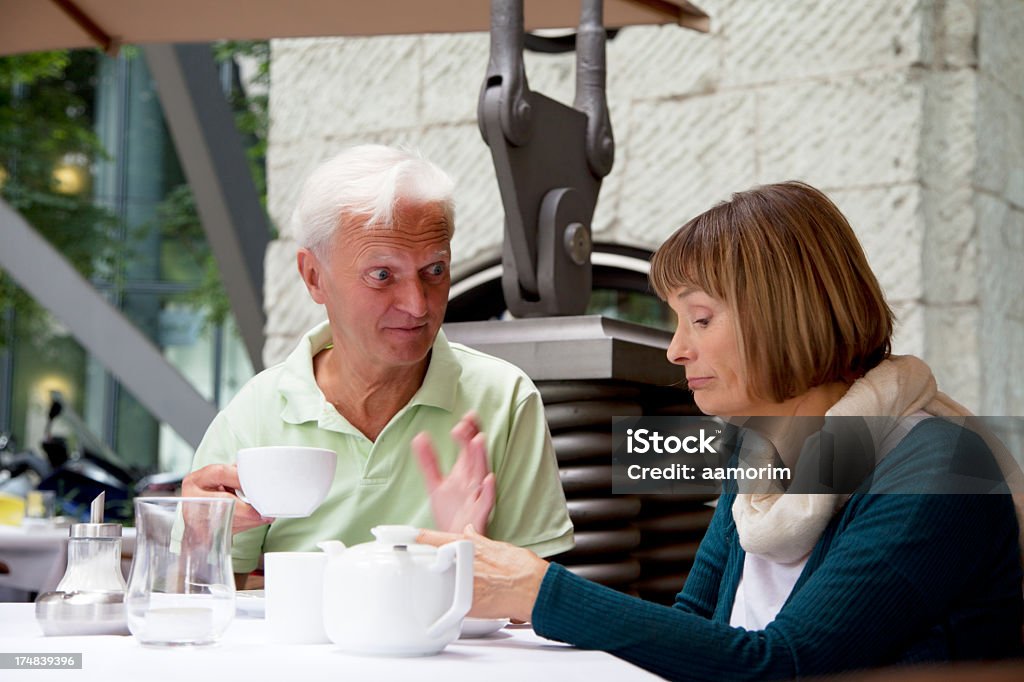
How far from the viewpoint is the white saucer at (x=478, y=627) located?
1.38 metres

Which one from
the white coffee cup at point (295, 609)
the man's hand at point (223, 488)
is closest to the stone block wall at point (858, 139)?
the man's hand at point (223, 488)

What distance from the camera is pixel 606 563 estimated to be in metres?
2.56

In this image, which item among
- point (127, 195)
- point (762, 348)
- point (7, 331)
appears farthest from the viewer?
point (127, 195)

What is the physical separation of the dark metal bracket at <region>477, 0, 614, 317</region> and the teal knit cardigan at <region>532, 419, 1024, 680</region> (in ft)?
4.27

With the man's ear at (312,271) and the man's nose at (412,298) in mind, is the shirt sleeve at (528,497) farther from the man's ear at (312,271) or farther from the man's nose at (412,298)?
the man's ear at (312,271)

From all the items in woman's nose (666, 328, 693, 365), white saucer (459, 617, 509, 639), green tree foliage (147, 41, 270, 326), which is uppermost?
→ green tree foliage (147, 41, 270, 326)

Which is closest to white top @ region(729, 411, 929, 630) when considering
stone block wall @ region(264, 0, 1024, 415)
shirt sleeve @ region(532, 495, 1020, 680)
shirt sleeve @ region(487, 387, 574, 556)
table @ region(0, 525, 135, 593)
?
shirt sleeve @ region(532, 495, 1020, 680)

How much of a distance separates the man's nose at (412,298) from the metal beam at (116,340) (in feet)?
8.90

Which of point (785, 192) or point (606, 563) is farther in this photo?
point (606, 563)

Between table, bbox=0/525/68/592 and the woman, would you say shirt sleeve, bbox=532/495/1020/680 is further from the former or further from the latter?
table, bbox=0/525/68/592

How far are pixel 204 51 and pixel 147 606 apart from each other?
3.91 metres

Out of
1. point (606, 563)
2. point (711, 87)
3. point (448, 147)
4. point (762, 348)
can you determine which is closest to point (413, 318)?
point (762, 348)

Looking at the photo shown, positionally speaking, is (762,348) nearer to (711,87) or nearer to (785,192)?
(785,192)

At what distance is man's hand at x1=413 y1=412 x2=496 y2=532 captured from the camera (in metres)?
1.56
